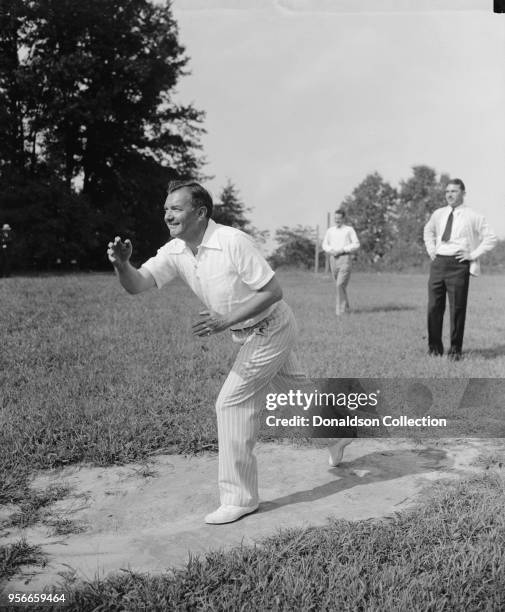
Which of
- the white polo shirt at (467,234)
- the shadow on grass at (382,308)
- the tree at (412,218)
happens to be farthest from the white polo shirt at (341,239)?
the tree at (412,218)

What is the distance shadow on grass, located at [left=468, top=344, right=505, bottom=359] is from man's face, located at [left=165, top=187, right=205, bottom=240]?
4305 millimetres

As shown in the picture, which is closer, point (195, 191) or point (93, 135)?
point (195, 191)

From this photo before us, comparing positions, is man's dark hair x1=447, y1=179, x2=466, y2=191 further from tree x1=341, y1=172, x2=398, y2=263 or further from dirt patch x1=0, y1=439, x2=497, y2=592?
tree x1=341, y1=172, x2=398, y2=263

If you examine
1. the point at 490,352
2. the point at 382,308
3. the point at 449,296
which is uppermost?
the point at 449,296

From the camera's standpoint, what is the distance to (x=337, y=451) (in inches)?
136

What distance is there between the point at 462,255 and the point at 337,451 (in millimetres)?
3168

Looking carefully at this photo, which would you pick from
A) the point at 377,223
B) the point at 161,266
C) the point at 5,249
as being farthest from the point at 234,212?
the point at 377,223

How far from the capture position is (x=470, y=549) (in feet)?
8.06

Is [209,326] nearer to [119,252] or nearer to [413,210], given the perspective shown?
[119,252]

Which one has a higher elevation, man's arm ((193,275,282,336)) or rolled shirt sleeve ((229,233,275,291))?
rolled shirt sleeve ((229,233,275,291))

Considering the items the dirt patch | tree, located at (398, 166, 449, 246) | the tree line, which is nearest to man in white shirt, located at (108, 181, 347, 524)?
the dirt patch

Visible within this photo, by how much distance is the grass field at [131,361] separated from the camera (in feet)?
12.4

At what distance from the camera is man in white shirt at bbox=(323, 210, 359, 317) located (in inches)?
356

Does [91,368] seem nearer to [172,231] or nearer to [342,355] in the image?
[342,355]
